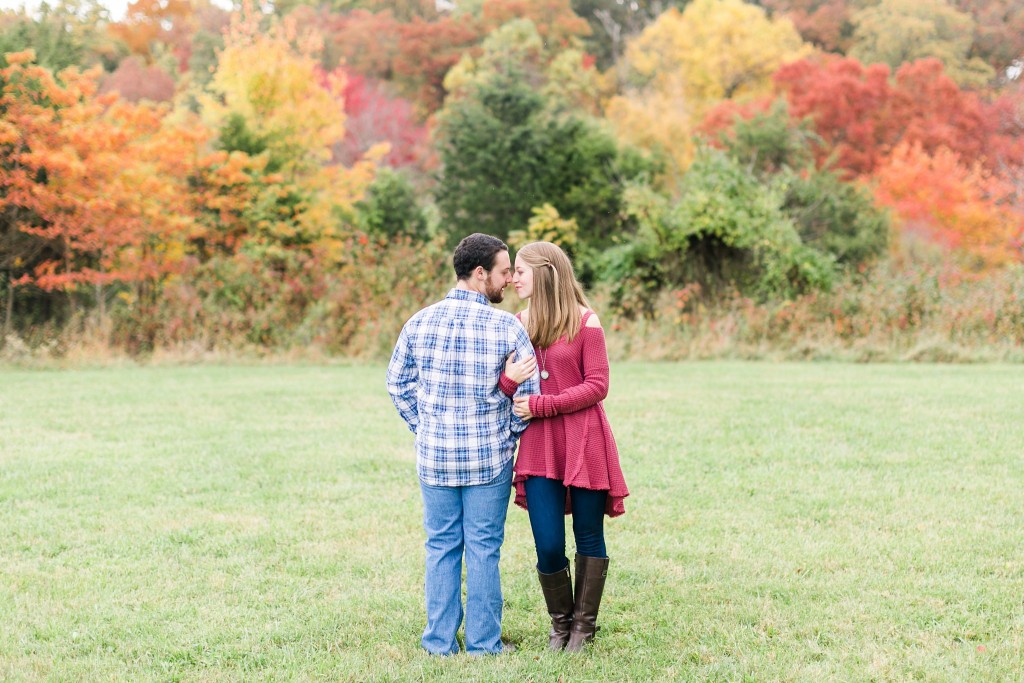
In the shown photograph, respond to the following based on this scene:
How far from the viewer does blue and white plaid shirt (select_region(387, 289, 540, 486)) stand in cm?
360

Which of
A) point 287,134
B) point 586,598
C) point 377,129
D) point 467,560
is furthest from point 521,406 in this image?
point 377,129

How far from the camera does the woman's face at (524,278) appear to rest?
3.72 m

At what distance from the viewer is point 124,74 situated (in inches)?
1686

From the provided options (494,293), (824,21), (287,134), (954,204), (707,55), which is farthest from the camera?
(824,21)

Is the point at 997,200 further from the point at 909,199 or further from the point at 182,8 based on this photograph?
the point at 182,8

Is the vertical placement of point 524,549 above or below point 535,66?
below

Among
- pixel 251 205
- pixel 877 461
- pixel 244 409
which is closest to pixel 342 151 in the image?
pixel 251 205

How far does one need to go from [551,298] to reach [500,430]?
0.55 m

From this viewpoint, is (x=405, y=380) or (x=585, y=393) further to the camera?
(x=405, y=380)

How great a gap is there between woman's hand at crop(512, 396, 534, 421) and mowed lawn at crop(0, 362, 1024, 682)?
0.94 metres

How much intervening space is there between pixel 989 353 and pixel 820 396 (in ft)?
15.7

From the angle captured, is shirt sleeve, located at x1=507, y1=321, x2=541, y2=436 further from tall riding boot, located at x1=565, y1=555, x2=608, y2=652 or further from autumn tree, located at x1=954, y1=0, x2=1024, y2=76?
autumn tree, located at x1=954, y1=0, x2=1024, y2=76

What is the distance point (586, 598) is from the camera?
3832 mm

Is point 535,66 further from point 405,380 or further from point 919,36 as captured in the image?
point 405,380
